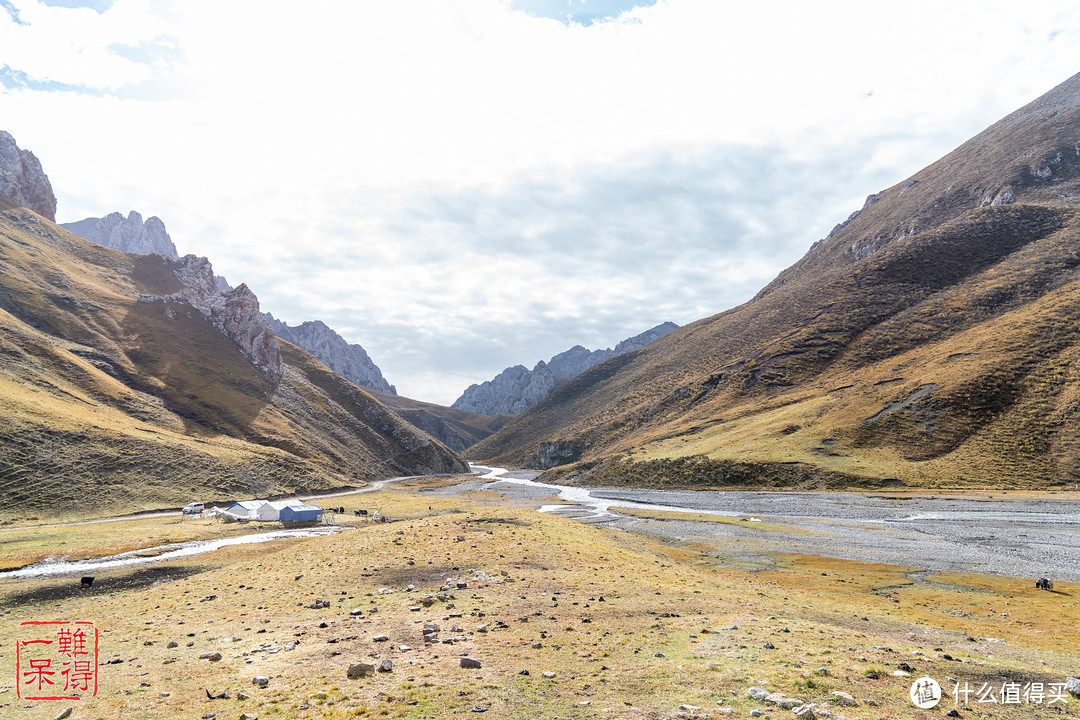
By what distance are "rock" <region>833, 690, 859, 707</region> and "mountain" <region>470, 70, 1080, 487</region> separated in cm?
9651

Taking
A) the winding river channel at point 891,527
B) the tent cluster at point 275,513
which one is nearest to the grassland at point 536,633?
the winding river channel at point 891,527

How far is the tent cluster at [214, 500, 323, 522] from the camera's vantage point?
71.1m

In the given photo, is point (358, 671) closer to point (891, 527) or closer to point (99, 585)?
point (99, 585)

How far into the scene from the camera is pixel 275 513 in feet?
240

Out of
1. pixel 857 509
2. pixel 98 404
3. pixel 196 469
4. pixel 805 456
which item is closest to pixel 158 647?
pixel 857 509

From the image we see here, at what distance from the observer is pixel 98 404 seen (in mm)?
111000

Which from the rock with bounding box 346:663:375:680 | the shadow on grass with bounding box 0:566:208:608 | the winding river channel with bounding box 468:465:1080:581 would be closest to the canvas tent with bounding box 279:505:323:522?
the shadow on grass with bounding box 0:566:208:608

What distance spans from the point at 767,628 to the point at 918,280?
196 m

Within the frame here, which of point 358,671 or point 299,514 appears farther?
point 299,514

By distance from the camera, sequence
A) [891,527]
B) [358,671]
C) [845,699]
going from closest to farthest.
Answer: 1. [845,699]
2. [358,671]
3. [891,527]

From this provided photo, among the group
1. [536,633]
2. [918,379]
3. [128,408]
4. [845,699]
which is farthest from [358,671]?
[128,408]

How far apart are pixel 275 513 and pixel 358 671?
230ft

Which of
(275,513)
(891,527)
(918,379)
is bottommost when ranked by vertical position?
(891,527)

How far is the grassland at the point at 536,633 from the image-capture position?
40.7 ft
